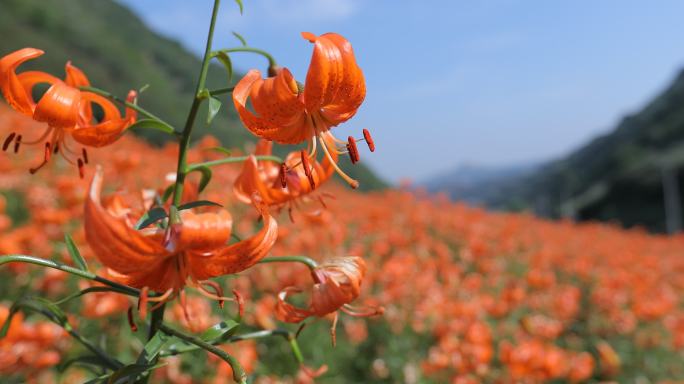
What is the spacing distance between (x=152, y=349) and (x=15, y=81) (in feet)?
1.13

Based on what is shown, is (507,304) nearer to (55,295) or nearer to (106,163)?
(55,295)

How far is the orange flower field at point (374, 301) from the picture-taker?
1.80m

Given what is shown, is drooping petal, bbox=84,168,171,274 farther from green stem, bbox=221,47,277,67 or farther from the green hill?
the green hill

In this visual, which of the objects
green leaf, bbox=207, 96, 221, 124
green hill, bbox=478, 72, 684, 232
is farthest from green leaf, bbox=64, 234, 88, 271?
green hill, bbox=478, 72, 684, 232

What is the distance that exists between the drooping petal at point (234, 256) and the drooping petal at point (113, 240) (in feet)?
0.17

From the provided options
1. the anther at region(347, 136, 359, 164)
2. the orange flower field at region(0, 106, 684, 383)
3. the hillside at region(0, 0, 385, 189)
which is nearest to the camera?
the anther at region(347, 136, 359, 164)

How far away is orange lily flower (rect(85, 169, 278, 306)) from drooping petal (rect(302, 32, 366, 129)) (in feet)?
0.46

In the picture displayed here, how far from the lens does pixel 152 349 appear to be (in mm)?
659

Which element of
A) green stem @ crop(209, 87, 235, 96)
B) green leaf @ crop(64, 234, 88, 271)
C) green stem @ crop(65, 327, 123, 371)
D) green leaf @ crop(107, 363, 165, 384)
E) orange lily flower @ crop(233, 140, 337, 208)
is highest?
green stem @ crop(209, 87, 235, 96)

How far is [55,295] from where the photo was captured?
7.20ft

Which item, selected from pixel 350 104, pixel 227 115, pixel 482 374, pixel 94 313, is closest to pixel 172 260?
pixel 350 104

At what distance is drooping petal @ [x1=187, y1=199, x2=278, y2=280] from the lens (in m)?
0.59

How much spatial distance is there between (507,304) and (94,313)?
2503 mm

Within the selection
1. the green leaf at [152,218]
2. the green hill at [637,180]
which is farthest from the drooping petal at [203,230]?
the green hill at [637,180]
